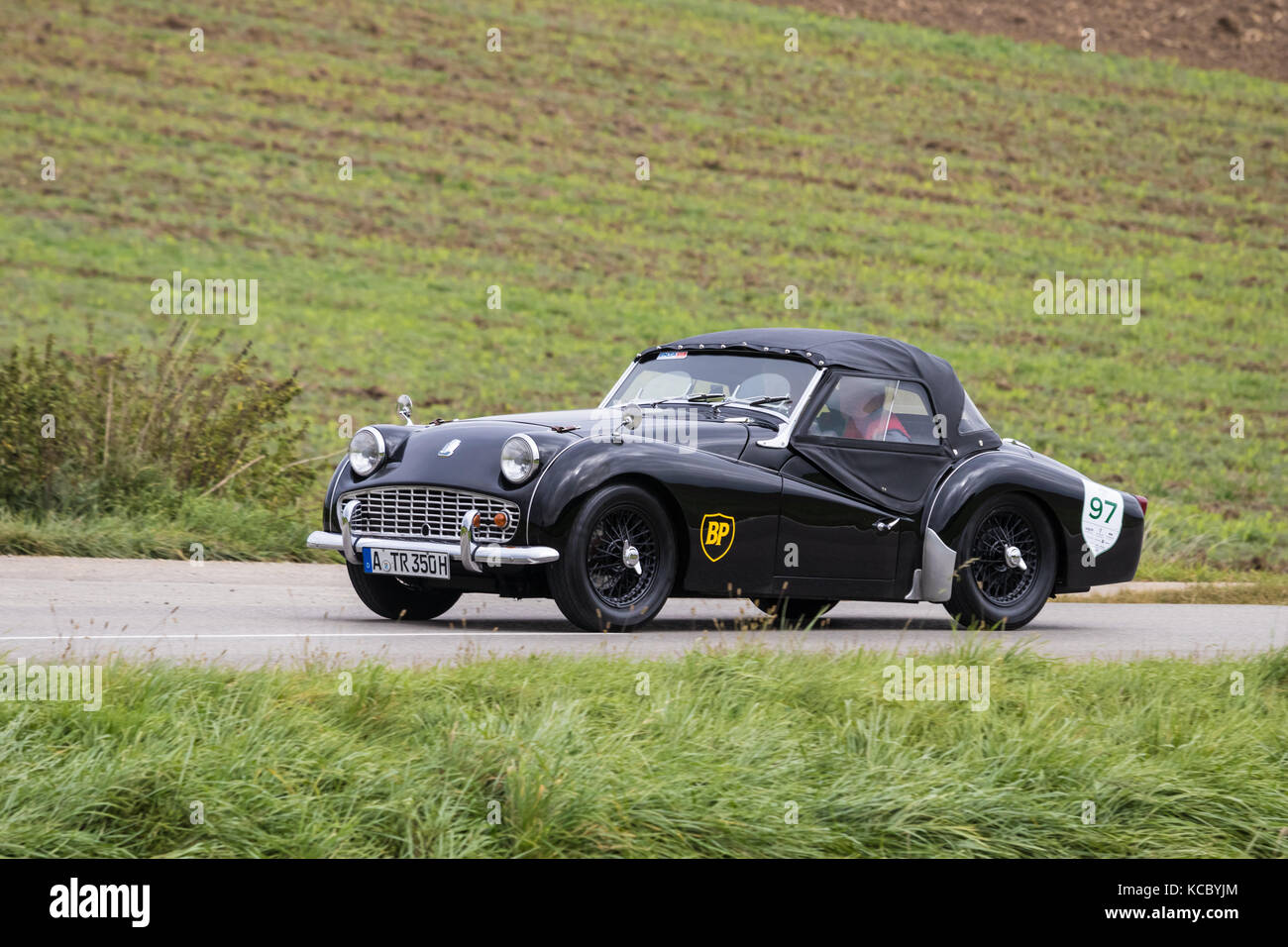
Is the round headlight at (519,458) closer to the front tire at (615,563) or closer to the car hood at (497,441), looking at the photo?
the car hood at (497,441)

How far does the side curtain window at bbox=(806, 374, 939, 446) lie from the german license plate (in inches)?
93.3

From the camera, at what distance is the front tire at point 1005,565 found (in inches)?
382

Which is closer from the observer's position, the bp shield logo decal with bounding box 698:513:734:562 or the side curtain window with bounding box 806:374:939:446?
the bp shield logo decal with bounding box 698:513:734:562

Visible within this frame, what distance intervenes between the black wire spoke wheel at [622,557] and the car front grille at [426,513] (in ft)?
1.55

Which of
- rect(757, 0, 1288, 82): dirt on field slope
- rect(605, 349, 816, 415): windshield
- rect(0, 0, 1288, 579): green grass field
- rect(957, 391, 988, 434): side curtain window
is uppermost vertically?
rect(757, 0, 1288, 82): dirt on field slope

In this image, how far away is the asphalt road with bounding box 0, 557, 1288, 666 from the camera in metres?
7.38

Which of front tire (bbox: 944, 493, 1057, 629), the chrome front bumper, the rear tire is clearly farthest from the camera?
front tire (bbox: 944, 493, 1057, 629)

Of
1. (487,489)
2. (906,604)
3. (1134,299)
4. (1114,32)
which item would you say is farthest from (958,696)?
(1114,32)

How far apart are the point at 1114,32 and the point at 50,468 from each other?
48.3 metres

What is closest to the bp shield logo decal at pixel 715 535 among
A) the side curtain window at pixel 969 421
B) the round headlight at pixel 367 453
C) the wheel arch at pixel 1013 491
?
the wheel arch at pixel 1013 491

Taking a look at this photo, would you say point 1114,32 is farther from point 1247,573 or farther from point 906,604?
point 906,604

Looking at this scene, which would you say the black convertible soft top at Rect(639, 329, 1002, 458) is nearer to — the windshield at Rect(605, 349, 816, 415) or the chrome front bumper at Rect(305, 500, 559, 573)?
the windshield at Rect(605, 349, 816, 415)

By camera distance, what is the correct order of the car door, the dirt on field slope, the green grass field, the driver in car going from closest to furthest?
the car door → the driver in car → the green grass field → the dirt on field slope

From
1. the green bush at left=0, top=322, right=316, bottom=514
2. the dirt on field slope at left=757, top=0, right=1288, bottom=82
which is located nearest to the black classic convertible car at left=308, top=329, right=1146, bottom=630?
the green bush at left=0, top=322, right=316, bottom=514
